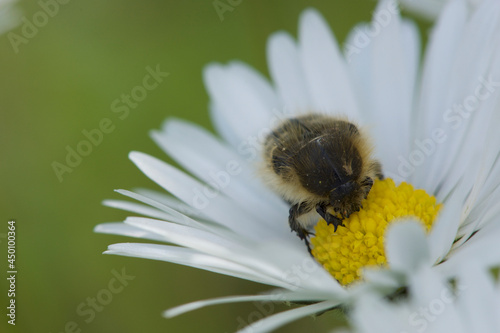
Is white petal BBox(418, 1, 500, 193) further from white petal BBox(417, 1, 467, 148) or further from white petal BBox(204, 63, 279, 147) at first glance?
white petal BBox(204, 63, 279, 147)

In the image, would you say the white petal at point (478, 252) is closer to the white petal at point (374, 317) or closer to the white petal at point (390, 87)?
the white petal at point (374, 317)

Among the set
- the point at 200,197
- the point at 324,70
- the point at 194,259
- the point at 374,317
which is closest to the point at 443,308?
the point at 374,317

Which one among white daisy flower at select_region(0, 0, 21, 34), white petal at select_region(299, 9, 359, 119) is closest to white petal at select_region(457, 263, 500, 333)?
white petal at select_region(299, 9, 359, 119)

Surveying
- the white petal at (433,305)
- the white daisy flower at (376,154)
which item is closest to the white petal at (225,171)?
the white daisy flower at (376,154)

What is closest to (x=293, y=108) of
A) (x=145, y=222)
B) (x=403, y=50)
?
(x=403, y=50)

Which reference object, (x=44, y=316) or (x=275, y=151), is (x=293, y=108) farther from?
(x=44, y=316)
